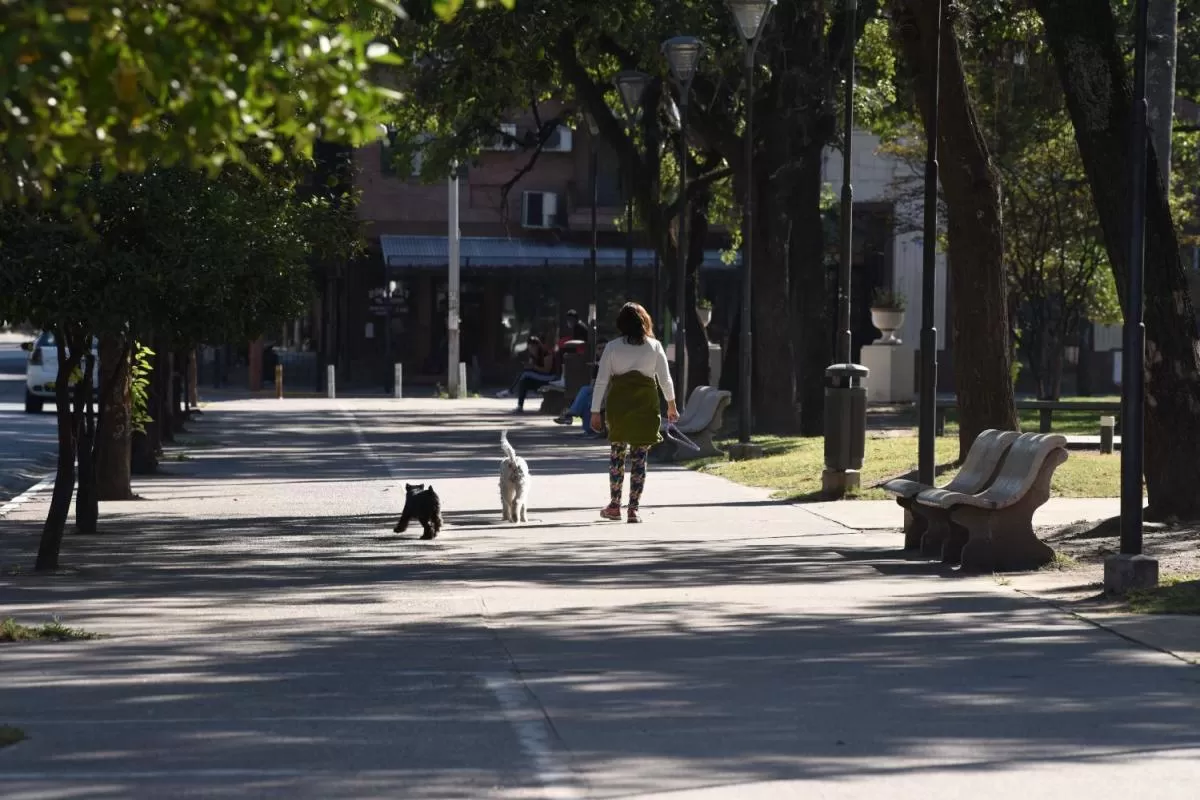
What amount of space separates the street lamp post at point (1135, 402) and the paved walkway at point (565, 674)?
77 centimetres

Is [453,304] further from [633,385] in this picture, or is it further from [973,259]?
[633,385]

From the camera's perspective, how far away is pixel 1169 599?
12008 millimetres

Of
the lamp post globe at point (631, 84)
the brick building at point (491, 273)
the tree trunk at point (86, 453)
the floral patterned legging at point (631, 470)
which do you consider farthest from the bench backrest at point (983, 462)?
Result: the brick building at point (491, 273)

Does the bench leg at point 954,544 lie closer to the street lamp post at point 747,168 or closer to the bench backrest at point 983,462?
the bench backrest at point 983,462

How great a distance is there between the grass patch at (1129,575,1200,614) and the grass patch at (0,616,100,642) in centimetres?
560

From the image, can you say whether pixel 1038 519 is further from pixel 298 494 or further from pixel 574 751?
pixel 574 751

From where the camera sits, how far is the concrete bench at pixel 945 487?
14463mm

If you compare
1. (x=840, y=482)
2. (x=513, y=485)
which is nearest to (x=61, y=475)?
(x=513, y=485)

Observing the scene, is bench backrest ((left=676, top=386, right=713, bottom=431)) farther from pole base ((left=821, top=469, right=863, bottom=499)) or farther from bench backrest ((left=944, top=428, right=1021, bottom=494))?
bench backrest ((left=944, top=428, right=1021, bottom=494))

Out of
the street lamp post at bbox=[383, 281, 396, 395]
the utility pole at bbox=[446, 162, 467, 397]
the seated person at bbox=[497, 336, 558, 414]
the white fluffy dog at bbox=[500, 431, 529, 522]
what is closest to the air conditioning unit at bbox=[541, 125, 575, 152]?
the street lamp post at bbox=[383, 281, 396, 395]

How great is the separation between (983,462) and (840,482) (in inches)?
219

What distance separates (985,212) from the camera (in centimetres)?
2011

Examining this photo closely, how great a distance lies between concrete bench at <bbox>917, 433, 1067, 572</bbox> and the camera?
536 inches

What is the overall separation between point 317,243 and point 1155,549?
23.0ft
